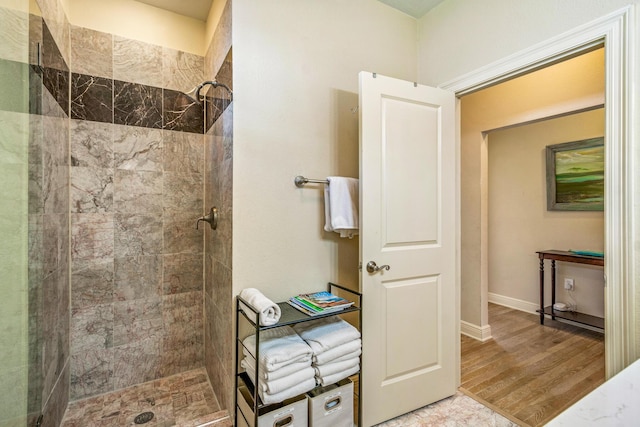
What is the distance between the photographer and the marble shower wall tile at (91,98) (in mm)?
1930

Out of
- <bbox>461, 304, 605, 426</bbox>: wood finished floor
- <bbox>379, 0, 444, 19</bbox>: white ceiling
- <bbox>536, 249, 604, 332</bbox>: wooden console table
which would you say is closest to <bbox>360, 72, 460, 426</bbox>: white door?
<bbox>461, 304, 605, 426</bbox>: wood finished floor

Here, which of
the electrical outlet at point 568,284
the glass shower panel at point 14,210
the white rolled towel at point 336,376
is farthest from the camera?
the electrical outlet at point 568,284

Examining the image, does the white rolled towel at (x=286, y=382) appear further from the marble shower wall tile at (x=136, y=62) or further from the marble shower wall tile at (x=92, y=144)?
the marble shower wall tile at (x=136, y=62)

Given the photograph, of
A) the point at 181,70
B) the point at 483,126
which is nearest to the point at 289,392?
the point at 181,70

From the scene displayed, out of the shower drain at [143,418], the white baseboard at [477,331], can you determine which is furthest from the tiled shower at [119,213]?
the white baseboard at [477,331]

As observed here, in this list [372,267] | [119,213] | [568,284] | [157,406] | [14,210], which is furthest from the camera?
[568,284]

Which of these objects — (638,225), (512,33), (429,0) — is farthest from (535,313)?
(429,0)

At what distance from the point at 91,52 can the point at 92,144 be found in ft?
2.00

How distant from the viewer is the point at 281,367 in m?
1.32

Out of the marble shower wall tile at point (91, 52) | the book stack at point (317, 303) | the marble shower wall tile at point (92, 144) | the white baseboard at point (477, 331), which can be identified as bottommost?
the white baseboard at point (477, 331)

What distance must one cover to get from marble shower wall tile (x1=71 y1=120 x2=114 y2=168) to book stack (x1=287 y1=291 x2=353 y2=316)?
159 cm

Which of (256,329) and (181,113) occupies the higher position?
(181,113)

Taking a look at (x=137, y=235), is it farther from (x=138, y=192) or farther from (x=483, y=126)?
(x=483, y=126)

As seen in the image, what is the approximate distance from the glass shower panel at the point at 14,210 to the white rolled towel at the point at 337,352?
123cm
